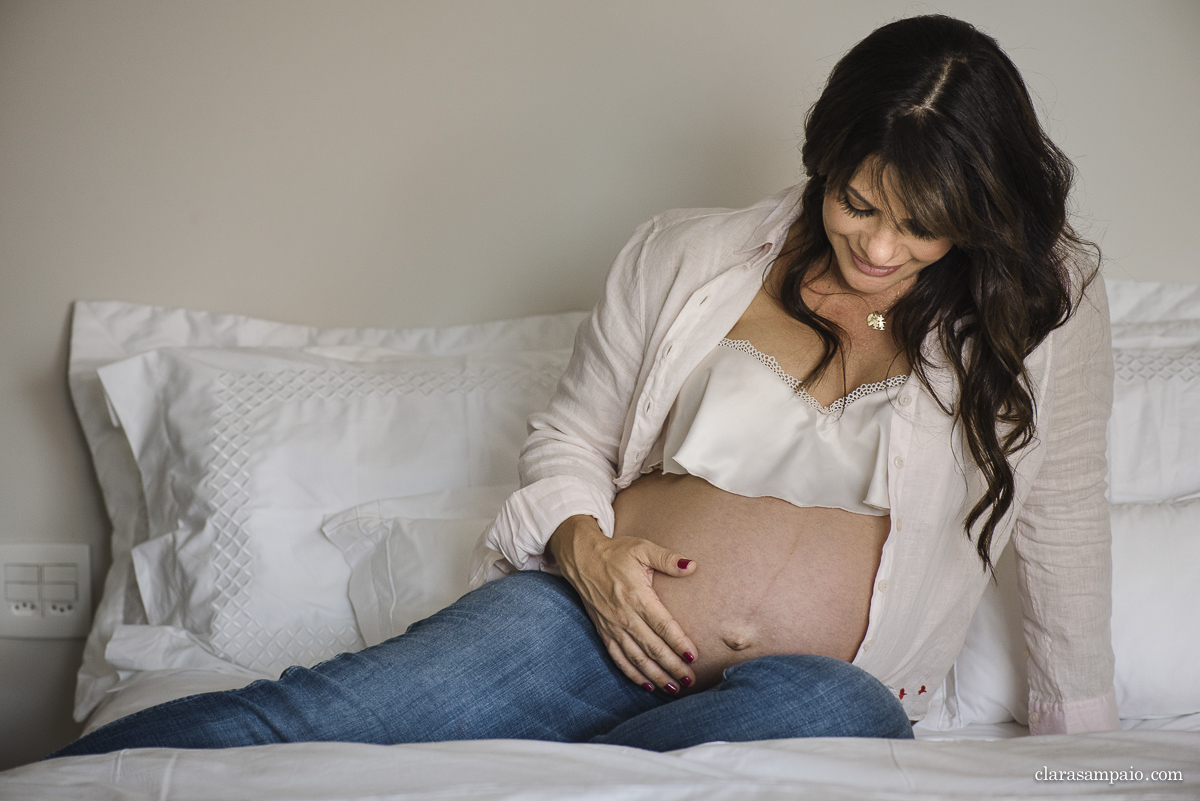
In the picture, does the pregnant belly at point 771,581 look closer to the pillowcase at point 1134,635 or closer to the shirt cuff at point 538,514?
the shirt cuff at point 538,514

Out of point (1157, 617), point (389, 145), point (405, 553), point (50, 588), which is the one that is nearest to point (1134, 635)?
point (1157, 617)

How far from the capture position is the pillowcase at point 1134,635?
48.5 inches

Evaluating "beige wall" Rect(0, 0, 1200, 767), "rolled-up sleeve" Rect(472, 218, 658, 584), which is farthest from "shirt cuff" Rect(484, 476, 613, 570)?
"beige wall" Rect(0, 0, 1200, 767)

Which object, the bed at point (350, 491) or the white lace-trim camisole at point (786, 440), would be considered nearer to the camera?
the white lace-trim camisole at point (786, 440)

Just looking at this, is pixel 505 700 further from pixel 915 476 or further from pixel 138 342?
pixel 138 342

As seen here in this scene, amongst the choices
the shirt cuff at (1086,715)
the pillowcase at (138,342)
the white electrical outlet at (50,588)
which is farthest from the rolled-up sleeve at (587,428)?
the white electrical outlet at (50,588)

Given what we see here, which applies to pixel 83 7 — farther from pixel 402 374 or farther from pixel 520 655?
pixel 520 655

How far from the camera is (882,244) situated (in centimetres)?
102

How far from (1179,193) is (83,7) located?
6.64 feet

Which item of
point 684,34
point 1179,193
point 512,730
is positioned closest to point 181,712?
point 512,730

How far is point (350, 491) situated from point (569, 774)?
0.85m

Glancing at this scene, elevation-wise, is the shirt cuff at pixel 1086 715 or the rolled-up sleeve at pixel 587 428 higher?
the rolled-up sleeve at pixel 587 428

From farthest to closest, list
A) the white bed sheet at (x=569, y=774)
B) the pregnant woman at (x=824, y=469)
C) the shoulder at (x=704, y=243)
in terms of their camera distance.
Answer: the shoulder at (x=704, y=243), the pregnant woman at (x=824, y=469), the white bed sheet at (x=569, y=774)
